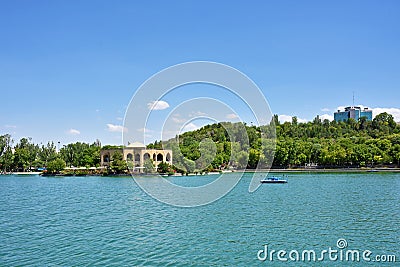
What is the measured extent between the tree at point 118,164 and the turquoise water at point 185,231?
124 ft

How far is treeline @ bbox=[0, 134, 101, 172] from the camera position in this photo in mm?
77062

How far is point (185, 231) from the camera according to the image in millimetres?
15406

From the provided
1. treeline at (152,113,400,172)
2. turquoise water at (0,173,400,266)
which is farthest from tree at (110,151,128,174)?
turquoise water at (0,173,400,266)

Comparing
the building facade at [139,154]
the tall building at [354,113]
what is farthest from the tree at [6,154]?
the tall building at [354,113]

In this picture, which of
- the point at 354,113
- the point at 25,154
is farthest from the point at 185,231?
the point at 354,113

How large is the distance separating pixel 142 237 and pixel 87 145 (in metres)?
76.2

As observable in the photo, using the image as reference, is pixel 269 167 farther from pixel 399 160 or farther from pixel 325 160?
pixel 399 160

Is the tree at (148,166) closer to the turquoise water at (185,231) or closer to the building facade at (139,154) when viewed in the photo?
the building facade at (139,154)

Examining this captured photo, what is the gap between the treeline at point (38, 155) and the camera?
77.1m

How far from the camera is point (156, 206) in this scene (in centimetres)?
2294

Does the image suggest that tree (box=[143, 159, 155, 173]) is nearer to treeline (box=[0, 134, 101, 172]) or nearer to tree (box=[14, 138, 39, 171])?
treeline (box=[0, 134, 101, 172])

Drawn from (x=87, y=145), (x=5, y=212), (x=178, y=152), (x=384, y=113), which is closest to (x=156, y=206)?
(x=5, y=212)

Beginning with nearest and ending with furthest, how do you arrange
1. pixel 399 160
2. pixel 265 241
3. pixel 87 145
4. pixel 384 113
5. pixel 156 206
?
1. pixel 265 241
2. pixel 156 206
3. pixel 399 160
4. pixel 87 145
5. pixel 384 113

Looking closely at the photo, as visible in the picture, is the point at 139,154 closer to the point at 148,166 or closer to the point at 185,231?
the point at 148,166
